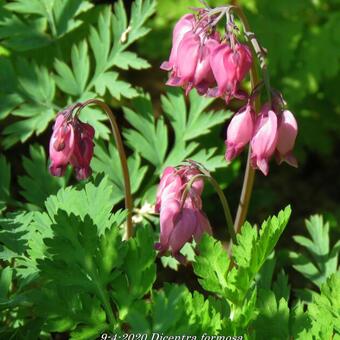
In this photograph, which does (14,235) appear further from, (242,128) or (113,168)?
(242,128)

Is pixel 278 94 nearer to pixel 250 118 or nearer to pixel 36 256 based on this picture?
pixel 250 118

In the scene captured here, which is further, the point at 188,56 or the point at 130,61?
the point at 130,61

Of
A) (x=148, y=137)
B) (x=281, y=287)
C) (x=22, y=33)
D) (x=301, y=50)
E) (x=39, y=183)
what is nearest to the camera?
(x=281, y=287)

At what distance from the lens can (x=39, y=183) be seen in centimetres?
305

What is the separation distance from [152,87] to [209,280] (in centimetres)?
307

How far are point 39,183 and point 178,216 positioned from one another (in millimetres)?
974

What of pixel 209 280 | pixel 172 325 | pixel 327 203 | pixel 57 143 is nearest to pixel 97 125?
pixel 57 143

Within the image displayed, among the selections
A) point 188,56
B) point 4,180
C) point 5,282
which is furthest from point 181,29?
point 4,180

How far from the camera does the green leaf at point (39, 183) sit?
9.90ft

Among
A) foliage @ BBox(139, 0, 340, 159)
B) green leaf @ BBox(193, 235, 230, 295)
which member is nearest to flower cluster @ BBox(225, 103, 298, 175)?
green leaf @ BBox(193, 235, 230, 295)

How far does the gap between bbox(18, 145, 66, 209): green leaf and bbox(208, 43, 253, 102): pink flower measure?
39.3 inches

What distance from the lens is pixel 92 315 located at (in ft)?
6.98

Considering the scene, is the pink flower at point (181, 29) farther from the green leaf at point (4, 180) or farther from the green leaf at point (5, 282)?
the green leaf at point (4, 180)

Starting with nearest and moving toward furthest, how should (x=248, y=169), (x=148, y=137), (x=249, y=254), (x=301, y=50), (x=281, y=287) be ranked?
(x=249, y=254), (x=248, y=169), (x=281, y=287), (x=148, y=137), (x=301, y=50)
